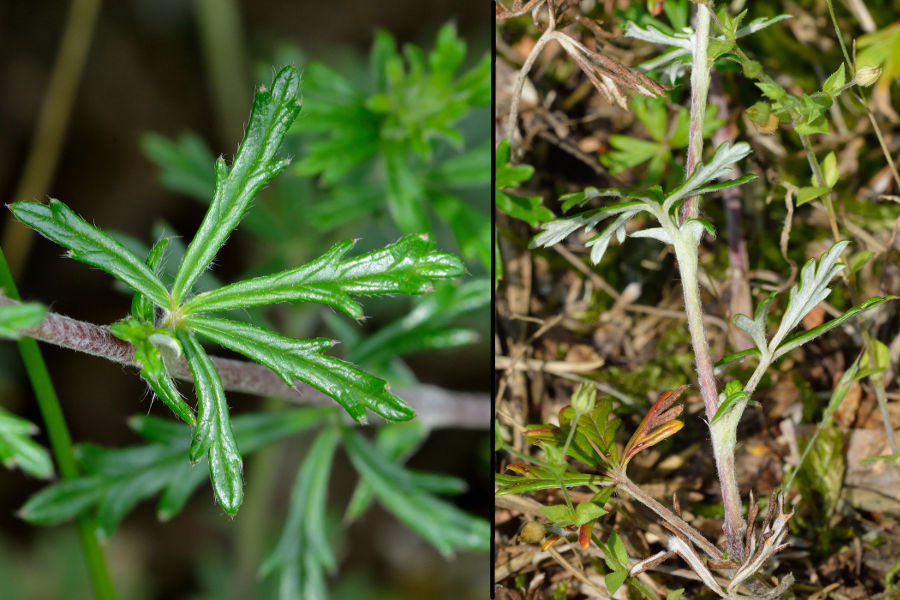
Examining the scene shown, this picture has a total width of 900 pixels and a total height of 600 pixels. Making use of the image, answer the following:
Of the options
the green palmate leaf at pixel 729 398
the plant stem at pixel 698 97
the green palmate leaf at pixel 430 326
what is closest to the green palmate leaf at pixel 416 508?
the green palmate leaf at pixel 430 326

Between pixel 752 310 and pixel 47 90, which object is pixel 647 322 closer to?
pixel 752 310

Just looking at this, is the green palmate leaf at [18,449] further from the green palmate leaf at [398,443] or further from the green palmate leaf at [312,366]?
the green palmate leaf at [398,443]

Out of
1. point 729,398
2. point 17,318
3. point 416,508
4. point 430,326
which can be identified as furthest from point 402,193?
point 17,318

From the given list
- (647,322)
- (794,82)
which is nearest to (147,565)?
(647,322)

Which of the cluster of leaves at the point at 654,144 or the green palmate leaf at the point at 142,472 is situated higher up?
the cluster of leaves at the point at 654,144

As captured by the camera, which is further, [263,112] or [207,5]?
[207,5]

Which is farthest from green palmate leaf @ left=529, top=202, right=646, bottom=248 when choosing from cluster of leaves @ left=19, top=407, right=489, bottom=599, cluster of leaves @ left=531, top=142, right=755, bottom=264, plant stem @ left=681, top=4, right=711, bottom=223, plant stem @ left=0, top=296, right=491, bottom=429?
cluster of leaves @ left=19, top=407, right=489, bottom=599
